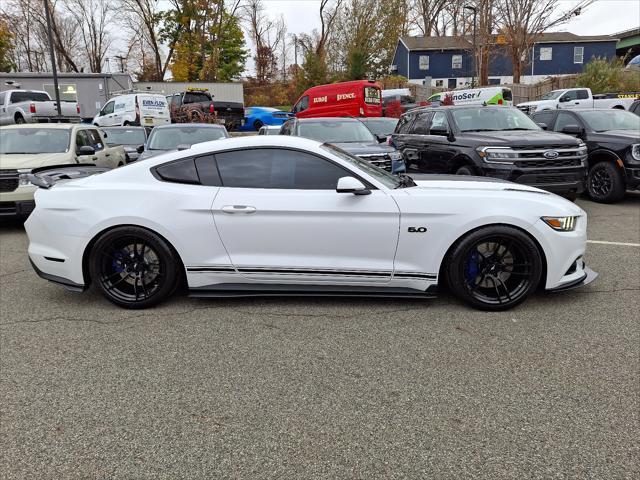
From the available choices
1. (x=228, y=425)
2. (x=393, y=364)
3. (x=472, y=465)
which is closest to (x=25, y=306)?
(x=228, y=425)

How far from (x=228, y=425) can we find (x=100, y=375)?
107cm

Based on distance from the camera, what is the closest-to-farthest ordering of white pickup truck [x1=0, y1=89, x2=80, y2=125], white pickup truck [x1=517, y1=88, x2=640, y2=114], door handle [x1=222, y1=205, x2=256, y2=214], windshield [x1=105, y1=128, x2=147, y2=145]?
door handle [x1=222, y1=205, x2=256, y2=214]
windshield [x1=105, y1=128, x2=147, y2=145]
white pickup truck [x1=0, y1=89, x2=80, y2=125]
white pickup truck [x1=517, y1=88, x2=640, y2=114]

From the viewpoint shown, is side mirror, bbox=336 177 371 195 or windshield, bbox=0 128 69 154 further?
windshield, bbox=0 128 69 154

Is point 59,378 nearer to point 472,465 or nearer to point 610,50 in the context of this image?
point 472,465

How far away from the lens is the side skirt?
4.12m

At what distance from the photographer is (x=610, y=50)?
50188 mm

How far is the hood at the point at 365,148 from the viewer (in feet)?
28.4

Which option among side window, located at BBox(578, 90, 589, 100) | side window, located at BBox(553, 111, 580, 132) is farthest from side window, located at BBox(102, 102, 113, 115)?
side window, located at BBox(578, 90, 589, 100)

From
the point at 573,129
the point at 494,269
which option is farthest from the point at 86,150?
the point at 573,129

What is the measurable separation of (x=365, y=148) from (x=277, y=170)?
16.2 ft

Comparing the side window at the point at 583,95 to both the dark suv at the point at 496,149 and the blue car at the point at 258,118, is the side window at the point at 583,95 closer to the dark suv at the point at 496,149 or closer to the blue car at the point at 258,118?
the blue car at the point at 258,118

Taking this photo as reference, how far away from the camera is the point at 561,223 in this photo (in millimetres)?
4062

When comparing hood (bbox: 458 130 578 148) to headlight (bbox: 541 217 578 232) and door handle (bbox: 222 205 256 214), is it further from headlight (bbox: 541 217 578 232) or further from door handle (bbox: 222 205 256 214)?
door handle (bbox: 222 205 256 214)

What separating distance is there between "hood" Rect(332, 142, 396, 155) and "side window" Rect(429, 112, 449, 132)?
3.19 ft
